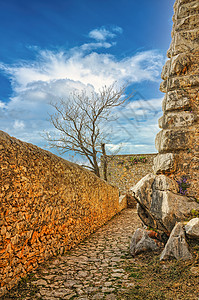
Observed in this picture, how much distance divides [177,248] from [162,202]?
1010mm

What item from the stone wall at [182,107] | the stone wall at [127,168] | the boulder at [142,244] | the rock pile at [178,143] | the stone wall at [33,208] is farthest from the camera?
the stone wall at [127,168]

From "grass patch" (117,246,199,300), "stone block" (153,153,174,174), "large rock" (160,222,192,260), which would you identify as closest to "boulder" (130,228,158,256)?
"grass patch" (117,246,199,300)

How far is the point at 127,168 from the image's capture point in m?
15.2

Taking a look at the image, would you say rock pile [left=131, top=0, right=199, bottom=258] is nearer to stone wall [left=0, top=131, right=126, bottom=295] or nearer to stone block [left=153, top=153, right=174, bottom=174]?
stone block [left=153, top=153, right=174, bottom=174]

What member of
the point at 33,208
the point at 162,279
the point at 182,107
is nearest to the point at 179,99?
the point at 182,107

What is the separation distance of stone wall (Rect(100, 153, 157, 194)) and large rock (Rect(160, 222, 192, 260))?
10.9 m

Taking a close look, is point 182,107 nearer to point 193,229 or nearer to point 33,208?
point 193,229

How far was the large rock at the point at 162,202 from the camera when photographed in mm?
4062

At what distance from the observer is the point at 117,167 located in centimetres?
1555

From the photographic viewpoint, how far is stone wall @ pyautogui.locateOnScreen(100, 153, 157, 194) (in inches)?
583

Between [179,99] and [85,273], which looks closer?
[85,273]

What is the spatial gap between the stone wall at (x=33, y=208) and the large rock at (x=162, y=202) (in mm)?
1717

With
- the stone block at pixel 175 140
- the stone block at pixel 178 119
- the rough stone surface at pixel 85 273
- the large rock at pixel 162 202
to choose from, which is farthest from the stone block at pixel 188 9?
the rough stone surface at pixel 85 273

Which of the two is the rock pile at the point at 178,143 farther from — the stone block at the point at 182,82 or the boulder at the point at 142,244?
the boulder at the point at 142,244
